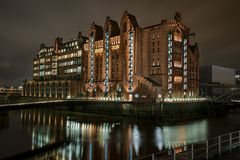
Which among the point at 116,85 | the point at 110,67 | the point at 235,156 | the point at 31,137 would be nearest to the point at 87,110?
the point at 116,85

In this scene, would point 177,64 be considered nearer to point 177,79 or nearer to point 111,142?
point 177,79

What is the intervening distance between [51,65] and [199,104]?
4756 inches

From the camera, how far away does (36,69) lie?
649 ft

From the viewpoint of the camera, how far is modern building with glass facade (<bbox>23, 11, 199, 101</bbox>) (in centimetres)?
10775

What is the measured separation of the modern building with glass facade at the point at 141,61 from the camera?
354 feet

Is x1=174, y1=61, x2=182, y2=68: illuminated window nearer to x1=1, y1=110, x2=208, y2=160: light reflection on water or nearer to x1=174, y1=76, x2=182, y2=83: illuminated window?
x1=174, y1=76, x2=182, y2=83: illuminated window

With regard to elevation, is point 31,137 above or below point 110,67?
below

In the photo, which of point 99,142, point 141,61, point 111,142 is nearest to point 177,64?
point 141,61

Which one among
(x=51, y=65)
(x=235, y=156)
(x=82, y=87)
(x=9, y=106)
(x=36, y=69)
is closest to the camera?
(x=235, y=156)

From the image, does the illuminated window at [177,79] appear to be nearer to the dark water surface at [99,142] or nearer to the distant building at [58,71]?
the dark water surface at [99,142]

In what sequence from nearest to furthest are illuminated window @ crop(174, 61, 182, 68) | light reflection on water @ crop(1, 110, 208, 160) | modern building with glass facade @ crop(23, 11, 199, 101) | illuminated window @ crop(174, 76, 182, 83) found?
light reflection on water @ crop(1, 110, 208, 160) < modern building with glass facade @ crop(23, 11, 199, 101) < illuminated window @ crop(174, 76, 182, 83) < illuminated window @ crop(174, 61, 182, 68)

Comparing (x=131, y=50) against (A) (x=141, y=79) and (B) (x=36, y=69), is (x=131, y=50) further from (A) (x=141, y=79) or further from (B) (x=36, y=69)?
(B) (x=36, y=69)

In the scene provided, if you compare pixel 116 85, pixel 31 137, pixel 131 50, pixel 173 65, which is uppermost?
pixel 131 50

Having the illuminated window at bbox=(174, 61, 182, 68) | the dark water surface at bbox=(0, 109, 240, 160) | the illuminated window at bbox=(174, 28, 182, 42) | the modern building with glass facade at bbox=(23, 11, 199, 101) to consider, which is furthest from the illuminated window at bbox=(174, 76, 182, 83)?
the dark water surface at bbox=(0, 109, 240, 160)
